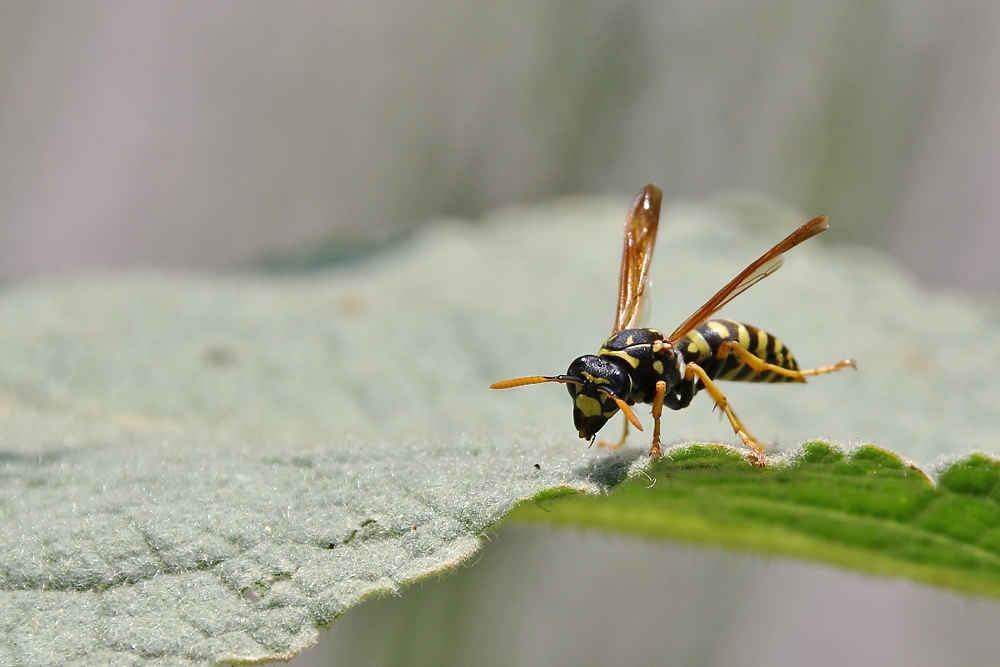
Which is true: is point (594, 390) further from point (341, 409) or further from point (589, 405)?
point (341, 409)

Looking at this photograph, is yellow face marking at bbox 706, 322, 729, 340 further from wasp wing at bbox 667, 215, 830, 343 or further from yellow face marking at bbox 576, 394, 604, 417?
yellow face marking at bbox 576, 394, 604, 417

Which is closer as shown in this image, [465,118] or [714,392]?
[714,392]

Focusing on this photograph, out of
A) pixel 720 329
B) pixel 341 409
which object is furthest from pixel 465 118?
pixel 720 329

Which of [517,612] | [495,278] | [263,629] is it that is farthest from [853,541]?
[517,612]

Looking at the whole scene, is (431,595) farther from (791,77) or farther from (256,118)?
(256,118)

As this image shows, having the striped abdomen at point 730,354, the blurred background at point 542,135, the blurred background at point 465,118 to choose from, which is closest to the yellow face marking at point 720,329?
the striped abdomen at point 730,354

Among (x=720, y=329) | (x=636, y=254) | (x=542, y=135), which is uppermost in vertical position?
(x=542, y=135)

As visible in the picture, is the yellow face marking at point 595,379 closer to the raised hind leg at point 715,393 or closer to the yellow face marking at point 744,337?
the raised hind leg at point 715,393
